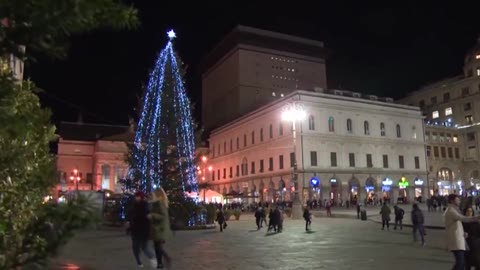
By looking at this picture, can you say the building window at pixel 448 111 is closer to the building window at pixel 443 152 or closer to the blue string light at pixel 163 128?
the building window at pixel 443 152

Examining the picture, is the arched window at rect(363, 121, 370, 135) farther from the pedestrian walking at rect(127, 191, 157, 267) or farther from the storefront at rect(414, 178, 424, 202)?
the pedestrian walking at rect(127, 191, 157, 267)

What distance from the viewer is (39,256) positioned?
2.30 m

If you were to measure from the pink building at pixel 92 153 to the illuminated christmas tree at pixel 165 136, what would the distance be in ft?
179

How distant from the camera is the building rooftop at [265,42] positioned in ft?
346

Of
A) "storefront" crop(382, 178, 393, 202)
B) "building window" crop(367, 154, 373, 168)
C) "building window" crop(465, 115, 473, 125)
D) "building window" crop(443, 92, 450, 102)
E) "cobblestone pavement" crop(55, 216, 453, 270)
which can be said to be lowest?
"cobblestone pavement" crop(55, 216, 453, 270)

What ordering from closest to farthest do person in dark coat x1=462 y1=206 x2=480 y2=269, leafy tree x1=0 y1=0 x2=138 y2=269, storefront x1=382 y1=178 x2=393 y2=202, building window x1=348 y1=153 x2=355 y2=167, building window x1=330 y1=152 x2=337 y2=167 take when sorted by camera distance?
1. leafy tree x1=0 y1=0 x2=138 y2=269
2. person in dark coat x1=462 y1=206 x2=480 y2=269
3. building window x1=330 y1=152 x2=337 y2=167
4. building window x1=348 y1=153 x2=355 y2=167
5. storefront x1=382 y1=178 x2=393 y2=202

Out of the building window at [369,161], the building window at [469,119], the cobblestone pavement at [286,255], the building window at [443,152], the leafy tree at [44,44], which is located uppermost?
the building window at [469,119]

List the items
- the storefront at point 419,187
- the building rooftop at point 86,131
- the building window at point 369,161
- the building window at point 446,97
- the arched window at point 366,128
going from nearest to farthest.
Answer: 1. the building window at point 369,161
2. the arched window at point 366,128
3. the storefront at point 419,187
4. the building window at point 446,97
5. the building rooftop at point 86,131

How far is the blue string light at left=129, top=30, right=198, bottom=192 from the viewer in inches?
1192

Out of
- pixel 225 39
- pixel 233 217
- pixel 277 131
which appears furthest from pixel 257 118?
pixel 225 39

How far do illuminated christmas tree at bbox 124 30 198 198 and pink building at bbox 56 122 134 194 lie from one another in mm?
54515

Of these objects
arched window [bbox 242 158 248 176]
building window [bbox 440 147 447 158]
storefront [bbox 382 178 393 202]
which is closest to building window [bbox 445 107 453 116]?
building window [bbox 440 147 447 158]

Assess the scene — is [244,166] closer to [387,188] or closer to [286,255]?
[387,188]

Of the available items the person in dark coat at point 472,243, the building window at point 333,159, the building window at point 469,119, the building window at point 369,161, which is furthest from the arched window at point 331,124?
the person in dark coat at point 472,243
